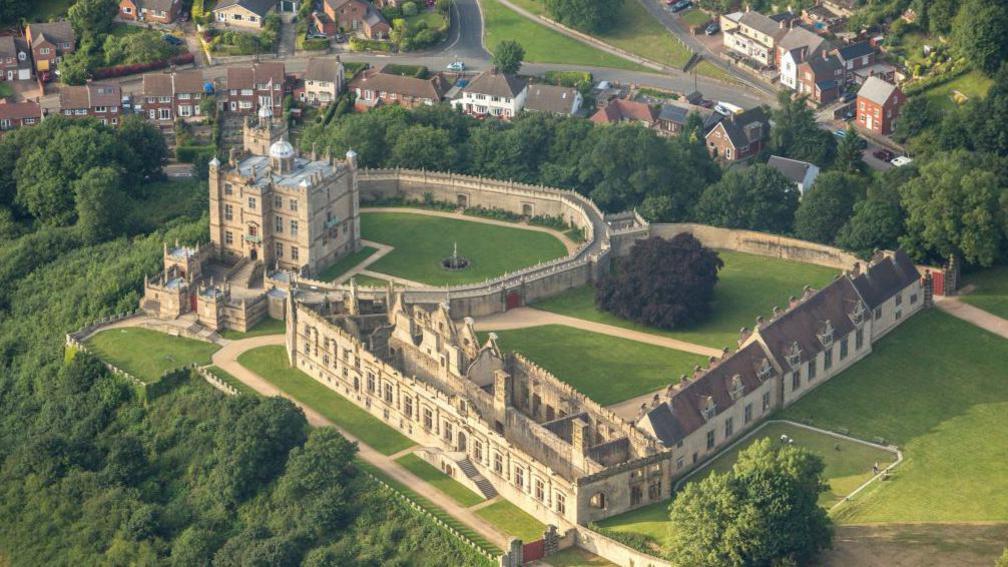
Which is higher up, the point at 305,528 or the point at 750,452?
the point at 750,452

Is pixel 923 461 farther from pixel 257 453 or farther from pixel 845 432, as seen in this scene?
pixel 257 453

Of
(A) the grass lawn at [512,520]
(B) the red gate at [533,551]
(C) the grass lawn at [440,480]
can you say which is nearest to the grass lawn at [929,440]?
(B) the red gate at [533,551]

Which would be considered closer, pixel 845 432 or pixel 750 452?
pixel 750 452

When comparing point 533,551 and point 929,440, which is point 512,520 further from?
point 929,440

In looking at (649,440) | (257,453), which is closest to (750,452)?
(649,440)

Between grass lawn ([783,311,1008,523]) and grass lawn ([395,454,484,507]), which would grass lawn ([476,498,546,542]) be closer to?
grass lawn ([395,454,484,507])

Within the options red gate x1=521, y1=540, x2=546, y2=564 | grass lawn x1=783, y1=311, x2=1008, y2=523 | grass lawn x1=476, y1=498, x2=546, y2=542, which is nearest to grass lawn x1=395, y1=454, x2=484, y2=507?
grass lawn x1=476, y1=498, x2=546, y2=542
